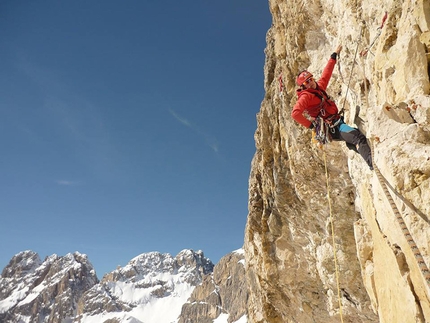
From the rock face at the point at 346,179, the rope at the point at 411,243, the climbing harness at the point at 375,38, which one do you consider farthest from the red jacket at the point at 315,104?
the rope at the point at 411,243

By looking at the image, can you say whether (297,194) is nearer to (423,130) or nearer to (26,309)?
(423,130)

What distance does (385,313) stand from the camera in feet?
15.3

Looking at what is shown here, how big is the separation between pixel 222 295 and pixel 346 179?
16831 centimetres

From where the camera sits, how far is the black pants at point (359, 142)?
5.51 metres

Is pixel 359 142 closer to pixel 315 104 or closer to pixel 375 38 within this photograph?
pixel 315 104

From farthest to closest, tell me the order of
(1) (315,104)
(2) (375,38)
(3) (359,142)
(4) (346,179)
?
(4) (346,179) → (1) (315,104) → (2) (375,38) → (3) (359,142)

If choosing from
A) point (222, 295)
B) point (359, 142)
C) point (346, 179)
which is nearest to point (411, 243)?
point (359, 142)

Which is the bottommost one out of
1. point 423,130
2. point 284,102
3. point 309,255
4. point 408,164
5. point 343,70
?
point 408,164

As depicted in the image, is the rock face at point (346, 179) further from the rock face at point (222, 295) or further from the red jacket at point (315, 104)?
the rock face at point (222, 295)

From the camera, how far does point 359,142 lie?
18.8ft

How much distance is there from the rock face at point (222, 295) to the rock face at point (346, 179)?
14233 centimetres

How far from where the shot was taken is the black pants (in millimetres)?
5515

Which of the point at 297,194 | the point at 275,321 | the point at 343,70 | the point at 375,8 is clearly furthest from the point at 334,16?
the point at 275,321

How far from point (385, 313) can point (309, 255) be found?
916 centimetres
